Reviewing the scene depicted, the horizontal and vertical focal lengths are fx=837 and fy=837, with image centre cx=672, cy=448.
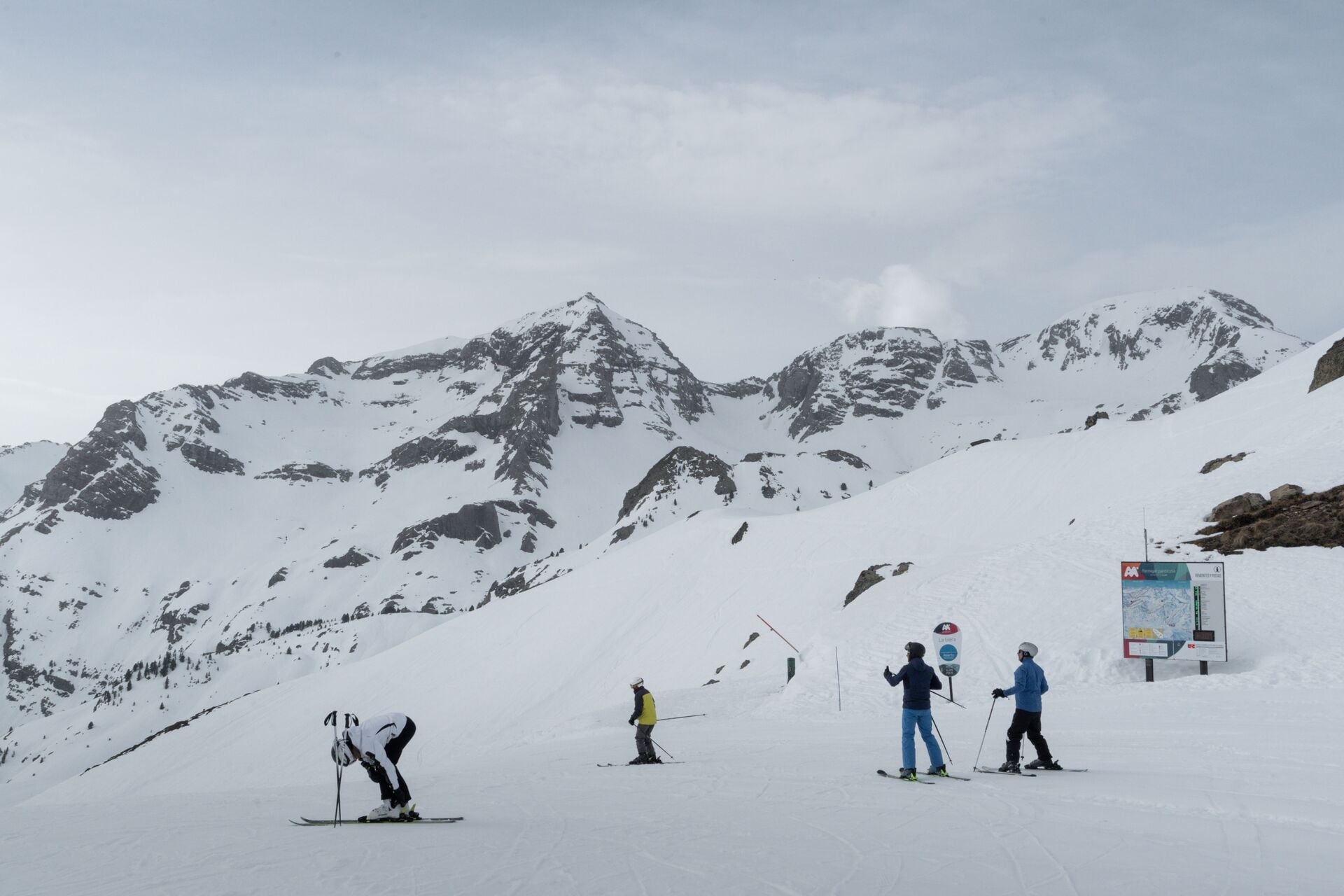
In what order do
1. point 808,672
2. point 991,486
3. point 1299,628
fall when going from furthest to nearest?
point 991,486 → point 808,672 → point 1299,628

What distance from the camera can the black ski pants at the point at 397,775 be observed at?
32.5ft

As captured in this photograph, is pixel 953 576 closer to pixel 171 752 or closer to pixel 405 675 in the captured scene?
pixel 405 675

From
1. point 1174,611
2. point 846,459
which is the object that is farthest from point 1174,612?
point 846,459

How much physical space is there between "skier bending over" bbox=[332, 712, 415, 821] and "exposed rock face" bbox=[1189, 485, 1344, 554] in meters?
24.6

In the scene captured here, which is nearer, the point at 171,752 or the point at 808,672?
the point at 808,672

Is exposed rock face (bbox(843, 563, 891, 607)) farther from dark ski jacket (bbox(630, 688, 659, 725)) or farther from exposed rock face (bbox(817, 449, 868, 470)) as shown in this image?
exposed rock face (bbox(817, 449, 868, 470))

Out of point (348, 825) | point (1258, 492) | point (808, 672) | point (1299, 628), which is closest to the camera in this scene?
point (348, 825)

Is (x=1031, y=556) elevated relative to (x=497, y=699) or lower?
elevated

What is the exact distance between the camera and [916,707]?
1133cm

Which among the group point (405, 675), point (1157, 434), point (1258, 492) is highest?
point (1157, 434)

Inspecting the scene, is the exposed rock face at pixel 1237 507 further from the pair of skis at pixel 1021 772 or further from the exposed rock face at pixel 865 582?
the pair of skis at pixel 1021 772

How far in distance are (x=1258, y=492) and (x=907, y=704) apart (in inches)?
883

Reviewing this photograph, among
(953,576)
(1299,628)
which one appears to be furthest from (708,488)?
(1299,628)

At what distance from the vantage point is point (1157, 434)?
163 feet
